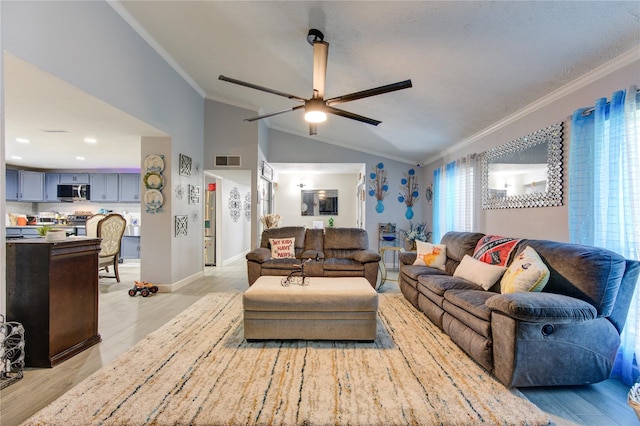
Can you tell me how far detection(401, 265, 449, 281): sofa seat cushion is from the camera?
3.47m

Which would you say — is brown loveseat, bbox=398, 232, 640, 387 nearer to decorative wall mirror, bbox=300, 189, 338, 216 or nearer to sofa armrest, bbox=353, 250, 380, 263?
sofa armrest, bbox=353, 250, 380, 263

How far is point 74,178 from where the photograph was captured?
738 centimetres

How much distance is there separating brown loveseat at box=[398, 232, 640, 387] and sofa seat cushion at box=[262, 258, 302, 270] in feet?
7.61

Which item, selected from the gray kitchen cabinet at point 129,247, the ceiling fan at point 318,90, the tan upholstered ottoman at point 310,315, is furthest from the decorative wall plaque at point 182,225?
the gray kitchen cabinet at point 129,247

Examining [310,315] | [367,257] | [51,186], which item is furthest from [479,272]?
[51,186]

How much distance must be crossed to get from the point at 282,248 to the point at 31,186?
711cm

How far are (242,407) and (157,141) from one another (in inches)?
157

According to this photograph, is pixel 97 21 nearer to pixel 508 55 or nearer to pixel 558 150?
pixel 508 55

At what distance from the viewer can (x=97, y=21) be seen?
286cm

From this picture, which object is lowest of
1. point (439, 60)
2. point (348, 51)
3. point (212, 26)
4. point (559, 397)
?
point (559, 397)

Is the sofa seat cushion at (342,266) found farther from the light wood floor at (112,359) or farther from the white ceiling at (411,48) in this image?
the white ceiling at (411,48)

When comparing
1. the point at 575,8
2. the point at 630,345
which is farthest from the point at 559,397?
the point at 575,8

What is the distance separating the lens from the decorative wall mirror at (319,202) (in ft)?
28.6

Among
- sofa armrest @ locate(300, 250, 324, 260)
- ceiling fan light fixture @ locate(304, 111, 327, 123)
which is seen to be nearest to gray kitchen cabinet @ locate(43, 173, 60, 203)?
sofa armrest @ locate(300, 250, 324, 260)
